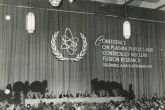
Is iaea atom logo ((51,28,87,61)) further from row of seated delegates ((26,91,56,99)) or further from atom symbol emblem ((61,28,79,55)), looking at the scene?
row of seated delegates ((26,91,56,99))

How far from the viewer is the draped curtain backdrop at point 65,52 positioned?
13016 mm

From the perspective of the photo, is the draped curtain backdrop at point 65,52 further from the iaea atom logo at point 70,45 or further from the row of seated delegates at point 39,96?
the row of seated delegates at point 39,96

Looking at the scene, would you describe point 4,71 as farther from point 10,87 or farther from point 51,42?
point 51,42

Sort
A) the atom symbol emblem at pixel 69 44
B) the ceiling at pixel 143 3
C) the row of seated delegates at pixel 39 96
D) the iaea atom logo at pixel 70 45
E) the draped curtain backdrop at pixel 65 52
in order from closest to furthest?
the row of seated delegates at pixel 39 96
the draped curtain backdrop at pixel 65 52
the iaea atom logo at pixel 70 45
the atom symbol emblem at pixel 69 44
the ceiling at pixel 143 3

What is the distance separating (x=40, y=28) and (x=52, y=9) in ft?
3.86

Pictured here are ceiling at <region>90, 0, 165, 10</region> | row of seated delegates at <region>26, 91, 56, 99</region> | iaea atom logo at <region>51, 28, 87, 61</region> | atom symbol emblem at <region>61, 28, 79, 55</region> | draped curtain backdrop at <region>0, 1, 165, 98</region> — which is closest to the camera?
row of seated delegates at <region>26, 91, 56, 99</region>

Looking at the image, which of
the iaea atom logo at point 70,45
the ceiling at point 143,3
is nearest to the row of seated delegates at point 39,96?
the iaea atom logo at point 70,45

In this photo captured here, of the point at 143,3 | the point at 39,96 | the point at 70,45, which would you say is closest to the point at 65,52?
the point at 70,45

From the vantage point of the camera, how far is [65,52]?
14070 mm

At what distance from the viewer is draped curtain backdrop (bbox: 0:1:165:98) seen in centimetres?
1302

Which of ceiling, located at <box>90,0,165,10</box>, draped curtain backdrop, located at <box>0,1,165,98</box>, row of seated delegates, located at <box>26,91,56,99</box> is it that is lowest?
row of seated delegates, located at <box>26,91,56,99</box>

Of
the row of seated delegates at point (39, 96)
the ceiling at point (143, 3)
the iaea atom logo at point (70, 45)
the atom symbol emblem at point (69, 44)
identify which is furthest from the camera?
the ceiling at point (143, 3)

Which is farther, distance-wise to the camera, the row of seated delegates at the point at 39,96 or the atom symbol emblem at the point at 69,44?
the atom symbol emblem at the point at 69,44

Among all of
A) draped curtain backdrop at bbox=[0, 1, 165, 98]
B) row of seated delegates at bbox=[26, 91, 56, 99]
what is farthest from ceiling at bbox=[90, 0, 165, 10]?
row of seated delegates at bbox=[26, 91, 56, 99]
